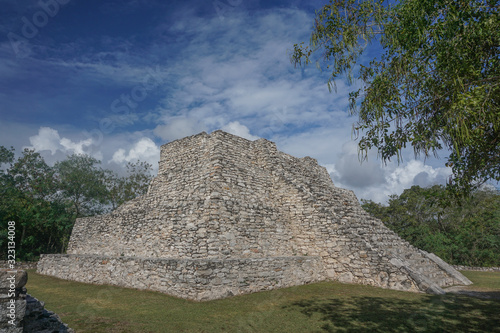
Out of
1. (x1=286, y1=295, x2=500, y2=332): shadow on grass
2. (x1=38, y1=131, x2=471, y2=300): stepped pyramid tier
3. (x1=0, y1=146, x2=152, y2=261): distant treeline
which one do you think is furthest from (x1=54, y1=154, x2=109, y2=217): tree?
(x1=286, y1=295, x2=500, y2=332): shadow on grass

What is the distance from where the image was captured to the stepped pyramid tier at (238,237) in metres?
9.26

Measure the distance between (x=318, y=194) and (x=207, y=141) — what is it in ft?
20.0

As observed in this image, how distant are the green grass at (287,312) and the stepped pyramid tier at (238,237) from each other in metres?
0.69

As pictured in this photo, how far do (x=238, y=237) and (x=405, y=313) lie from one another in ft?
19.6

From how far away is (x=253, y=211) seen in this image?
39.1 feet

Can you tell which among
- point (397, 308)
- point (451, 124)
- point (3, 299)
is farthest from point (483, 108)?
point (3, 299)

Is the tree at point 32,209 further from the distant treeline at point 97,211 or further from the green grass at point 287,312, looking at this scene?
the green grass at point 287,312

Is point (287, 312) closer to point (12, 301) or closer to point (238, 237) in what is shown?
point (238, 237)

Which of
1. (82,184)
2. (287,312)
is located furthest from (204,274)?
(82,184)

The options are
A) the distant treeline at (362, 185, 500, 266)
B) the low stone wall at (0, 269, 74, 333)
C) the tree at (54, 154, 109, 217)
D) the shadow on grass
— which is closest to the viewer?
the low stone wall at (0, 269, 74, 333)

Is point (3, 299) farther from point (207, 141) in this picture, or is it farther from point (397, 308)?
point (207, 141)

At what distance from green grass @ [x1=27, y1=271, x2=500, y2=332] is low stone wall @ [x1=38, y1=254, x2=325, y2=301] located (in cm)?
35

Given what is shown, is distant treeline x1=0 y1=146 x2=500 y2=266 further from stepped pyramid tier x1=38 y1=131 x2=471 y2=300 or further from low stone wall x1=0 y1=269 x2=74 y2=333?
low stone wall x1=0 y1=269 x2=74 y2=333

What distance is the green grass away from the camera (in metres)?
5.96
